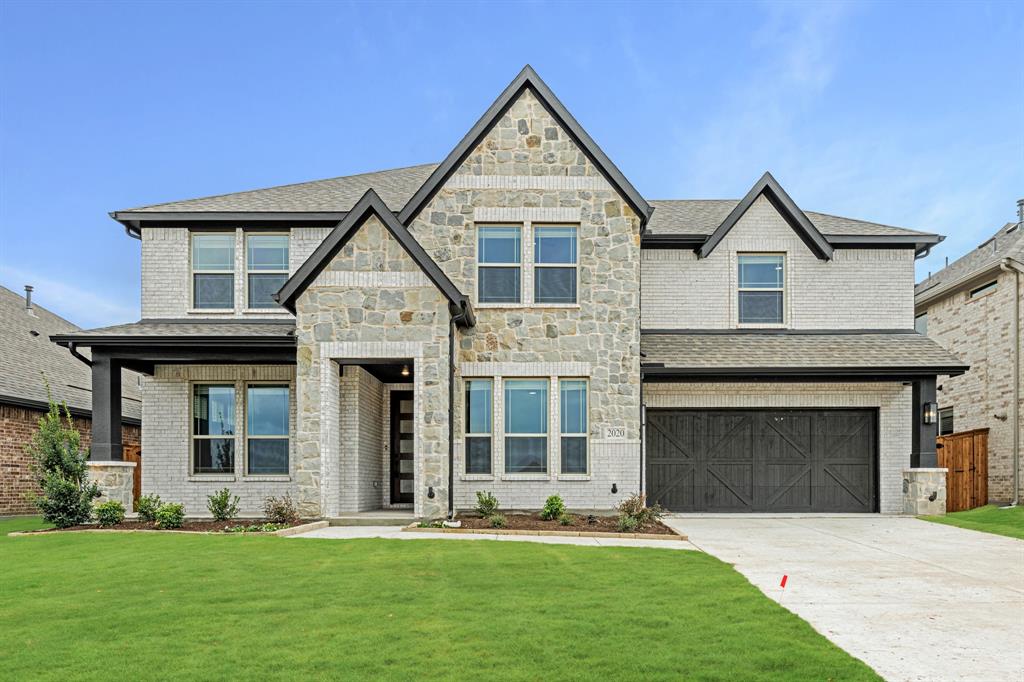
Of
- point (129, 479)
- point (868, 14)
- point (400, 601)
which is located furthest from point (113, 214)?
point (868, 14)

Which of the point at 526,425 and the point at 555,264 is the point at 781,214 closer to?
the point at 555,264

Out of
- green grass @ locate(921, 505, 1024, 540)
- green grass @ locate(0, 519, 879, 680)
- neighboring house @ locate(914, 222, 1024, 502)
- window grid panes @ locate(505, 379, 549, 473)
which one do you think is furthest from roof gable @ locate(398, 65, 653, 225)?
neighboring house @ locate(914, 222, 1024, 502)

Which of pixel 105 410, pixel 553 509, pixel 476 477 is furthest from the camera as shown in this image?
pixel 476 477

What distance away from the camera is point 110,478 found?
14.9 metres

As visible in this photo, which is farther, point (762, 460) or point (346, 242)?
Result: point (762, 460)

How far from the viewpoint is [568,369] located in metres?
15.3

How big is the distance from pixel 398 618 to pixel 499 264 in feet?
32.5

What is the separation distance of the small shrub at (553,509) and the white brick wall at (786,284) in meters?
5.33

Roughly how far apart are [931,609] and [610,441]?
26.9 feet

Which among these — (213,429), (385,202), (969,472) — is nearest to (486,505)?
(213,429)

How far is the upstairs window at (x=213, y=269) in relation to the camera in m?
16.8

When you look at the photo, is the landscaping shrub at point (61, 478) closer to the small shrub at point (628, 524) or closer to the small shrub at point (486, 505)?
the small shrub at point (486, 505)

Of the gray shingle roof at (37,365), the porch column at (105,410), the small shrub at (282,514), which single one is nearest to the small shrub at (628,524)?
the small shrub at (282,514)

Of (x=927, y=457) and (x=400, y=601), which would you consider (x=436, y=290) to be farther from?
(x=927, y=457)
